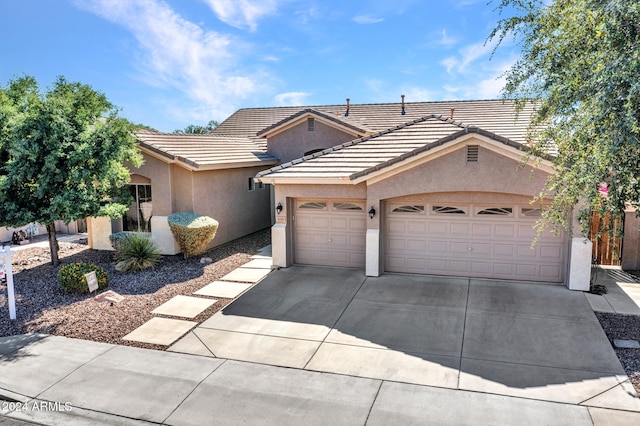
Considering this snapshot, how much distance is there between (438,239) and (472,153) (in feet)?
8.19

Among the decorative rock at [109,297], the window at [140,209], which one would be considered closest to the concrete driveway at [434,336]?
the decorative rock at [109,297]

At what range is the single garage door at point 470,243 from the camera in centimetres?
1191

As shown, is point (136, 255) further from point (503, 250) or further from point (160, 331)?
point (503, 250)

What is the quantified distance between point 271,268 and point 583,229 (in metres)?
8.69

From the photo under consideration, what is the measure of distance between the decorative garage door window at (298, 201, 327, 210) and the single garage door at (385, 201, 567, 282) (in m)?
1.96

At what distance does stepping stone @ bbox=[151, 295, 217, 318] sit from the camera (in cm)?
1054

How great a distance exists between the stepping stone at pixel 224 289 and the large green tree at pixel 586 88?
7.52 meters

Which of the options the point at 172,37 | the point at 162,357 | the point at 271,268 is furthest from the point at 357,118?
the point at 162,357

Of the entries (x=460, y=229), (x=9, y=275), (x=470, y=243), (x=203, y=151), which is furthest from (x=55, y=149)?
(x=470, y=243)

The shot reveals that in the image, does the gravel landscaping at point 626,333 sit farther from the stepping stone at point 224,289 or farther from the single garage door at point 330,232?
the stepping stone at point 224,289

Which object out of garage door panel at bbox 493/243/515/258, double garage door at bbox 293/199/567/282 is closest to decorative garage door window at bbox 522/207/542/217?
double garage door at bbox 293/199/567/282

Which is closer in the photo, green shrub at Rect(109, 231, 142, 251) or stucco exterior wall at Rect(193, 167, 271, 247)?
green shrub at Rect(109, 231, 142, 251)

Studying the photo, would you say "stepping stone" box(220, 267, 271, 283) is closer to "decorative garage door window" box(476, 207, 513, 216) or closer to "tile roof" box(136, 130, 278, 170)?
"tile roof" box(136, 130, 278, 170)

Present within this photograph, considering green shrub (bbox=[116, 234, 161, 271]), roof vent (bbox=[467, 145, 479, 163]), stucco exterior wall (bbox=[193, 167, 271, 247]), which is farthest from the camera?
stucco exterior wall (bbox=[193, 167, 271, 247])
